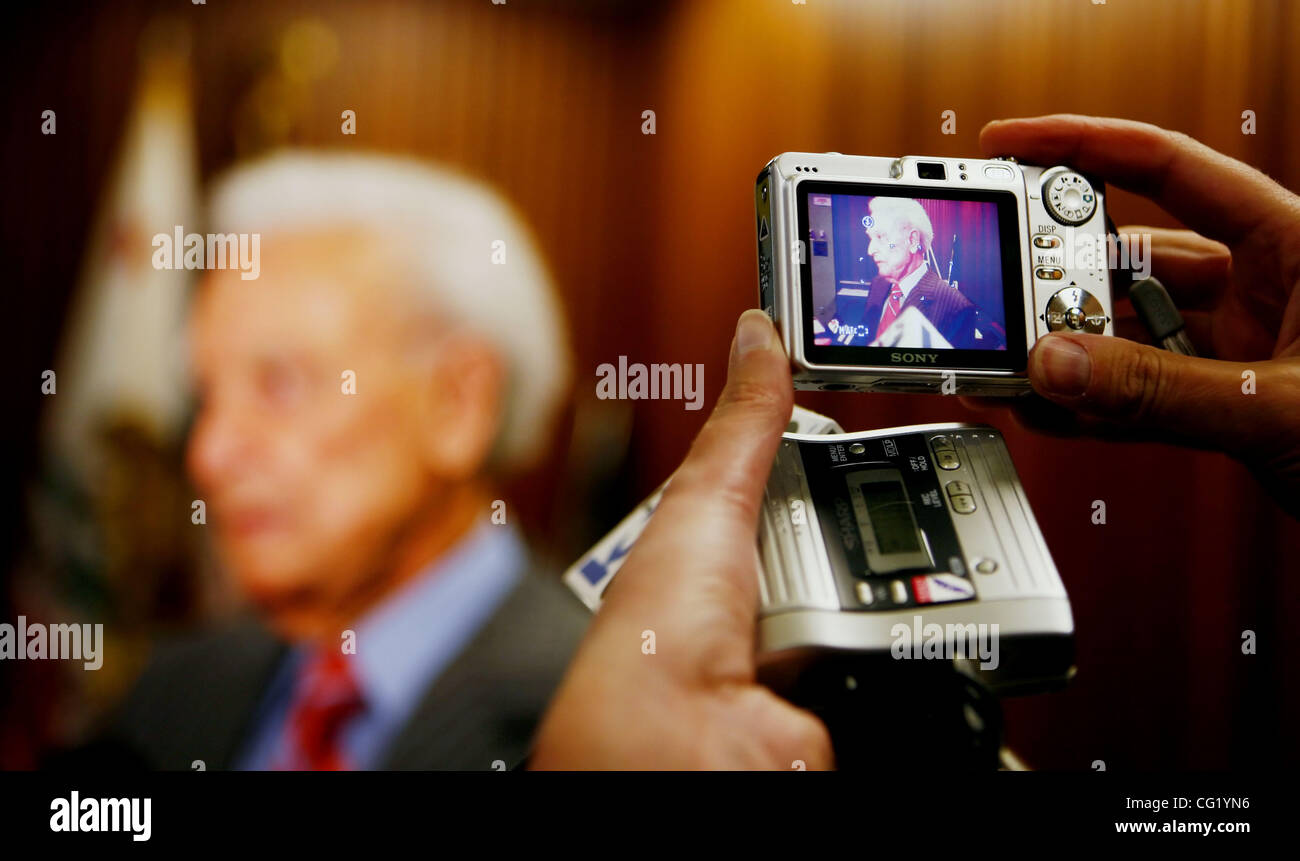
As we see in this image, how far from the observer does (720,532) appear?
1.90 feet

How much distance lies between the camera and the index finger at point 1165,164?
80cm

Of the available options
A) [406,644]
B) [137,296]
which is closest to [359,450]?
[406,644]

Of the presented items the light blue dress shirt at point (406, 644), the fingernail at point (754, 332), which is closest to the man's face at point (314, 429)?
the light blue dress shirt at point (406, 644)

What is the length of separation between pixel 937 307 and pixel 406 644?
1.05 meters

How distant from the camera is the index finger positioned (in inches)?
31.6

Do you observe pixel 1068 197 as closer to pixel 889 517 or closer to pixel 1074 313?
pixel 1074 313

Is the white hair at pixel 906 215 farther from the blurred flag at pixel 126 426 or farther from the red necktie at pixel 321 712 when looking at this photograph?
the blurred flag at pixel 126 426

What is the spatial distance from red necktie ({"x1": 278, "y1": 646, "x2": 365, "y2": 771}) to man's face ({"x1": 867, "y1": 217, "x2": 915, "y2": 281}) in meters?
1.07

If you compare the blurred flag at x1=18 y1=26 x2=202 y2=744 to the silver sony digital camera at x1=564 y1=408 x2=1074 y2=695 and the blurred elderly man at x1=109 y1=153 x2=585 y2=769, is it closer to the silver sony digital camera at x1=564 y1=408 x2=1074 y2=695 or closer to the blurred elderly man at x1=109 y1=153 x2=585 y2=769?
the blurred elderly man at x1=109 y1=153 x2=585 y2=769

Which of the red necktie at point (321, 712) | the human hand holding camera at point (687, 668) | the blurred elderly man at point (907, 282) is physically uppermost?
the blurred elderly man at point (907, 282)

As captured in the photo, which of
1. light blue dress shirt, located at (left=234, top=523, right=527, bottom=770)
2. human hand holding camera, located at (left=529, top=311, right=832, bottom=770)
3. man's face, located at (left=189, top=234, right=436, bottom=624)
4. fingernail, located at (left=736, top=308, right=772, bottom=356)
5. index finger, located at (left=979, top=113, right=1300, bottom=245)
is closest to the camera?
human hand holding camera, located at (left=529, top=311, right=832, bottom=770)

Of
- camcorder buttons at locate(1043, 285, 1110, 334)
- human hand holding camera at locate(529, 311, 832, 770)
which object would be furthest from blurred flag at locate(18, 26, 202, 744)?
camcorder buttons at locate(1043, 285, 1110, 334)

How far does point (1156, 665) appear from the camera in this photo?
1165 millimetres
